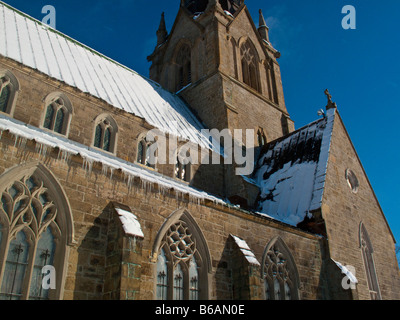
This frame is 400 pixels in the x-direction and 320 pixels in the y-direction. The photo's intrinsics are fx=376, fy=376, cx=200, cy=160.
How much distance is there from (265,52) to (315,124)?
10374 millimetres

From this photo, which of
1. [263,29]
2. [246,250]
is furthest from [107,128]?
[263,29]

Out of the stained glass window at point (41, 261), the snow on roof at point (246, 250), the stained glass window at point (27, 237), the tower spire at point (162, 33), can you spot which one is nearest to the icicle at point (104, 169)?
the stained glass window at point (27, 237)

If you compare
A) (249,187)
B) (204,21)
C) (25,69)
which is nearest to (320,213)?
(249,187)

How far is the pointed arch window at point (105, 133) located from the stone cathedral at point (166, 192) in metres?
0.05

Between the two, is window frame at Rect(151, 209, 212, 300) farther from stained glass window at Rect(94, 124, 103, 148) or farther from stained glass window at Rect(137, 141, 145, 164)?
stained glass window at Rect(94, 124, 103, 148)

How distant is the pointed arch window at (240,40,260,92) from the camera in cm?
2581

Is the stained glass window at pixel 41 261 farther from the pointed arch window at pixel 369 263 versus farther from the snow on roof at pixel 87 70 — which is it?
the pointed arch window at pixel 369 263

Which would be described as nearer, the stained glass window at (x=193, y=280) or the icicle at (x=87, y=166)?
the icicle at (x=87, y=166)

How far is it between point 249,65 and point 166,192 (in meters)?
18.1

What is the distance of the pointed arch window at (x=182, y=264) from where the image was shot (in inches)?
400

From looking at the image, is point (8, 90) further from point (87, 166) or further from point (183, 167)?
point (183, 167)

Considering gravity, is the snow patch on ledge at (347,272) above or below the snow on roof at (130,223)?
below

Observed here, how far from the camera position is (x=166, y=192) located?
10.9 meters

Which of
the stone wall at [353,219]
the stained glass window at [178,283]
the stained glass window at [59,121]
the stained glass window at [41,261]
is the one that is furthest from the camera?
the stone wall at [353,219]
